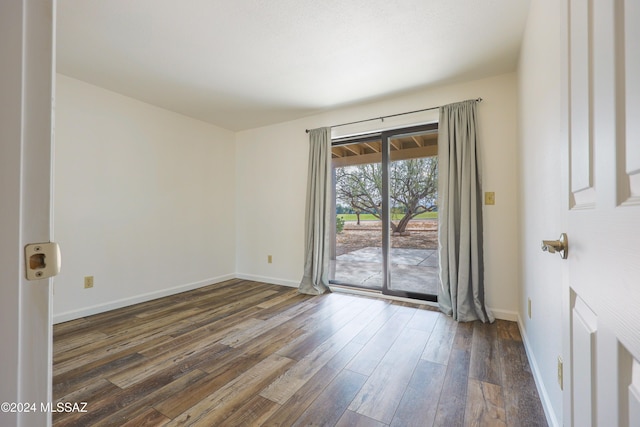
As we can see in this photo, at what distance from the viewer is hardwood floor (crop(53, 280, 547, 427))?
4.54ft

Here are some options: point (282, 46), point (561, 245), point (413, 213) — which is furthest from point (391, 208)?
point (561, 245)

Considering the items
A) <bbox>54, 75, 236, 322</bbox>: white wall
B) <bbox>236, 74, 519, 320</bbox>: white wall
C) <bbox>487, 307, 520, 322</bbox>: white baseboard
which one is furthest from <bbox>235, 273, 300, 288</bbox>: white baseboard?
<bbox>487, 307, 520, 322</bbox>: white baseboard

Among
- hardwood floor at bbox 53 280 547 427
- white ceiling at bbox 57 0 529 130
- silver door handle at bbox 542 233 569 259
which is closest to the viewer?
silver door handle at bbox 542 233 569 259

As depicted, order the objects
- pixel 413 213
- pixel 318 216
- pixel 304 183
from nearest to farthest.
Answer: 1. pixel 413 213
2. pixel 318 216
3. pixel 304 183

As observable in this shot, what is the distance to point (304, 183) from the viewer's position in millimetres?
3791

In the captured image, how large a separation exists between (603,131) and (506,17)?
6.35 feet

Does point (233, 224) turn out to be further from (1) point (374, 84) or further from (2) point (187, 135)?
(1) point (374, 84)

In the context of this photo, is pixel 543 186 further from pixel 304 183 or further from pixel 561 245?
pixel 304 183

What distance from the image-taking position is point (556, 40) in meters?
1.15

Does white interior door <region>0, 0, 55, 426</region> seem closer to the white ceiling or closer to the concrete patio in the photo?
the white ceiling

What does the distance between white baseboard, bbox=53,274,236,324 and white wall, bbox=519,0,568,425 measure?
3.69 meters

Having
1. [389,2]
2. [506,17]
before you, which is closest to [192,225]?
[389,2]

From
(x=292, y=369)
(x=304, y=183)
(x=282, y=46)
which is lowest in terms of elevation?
(x=292, y=369)

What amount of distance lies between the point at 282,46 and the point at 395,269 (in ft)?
8.88
